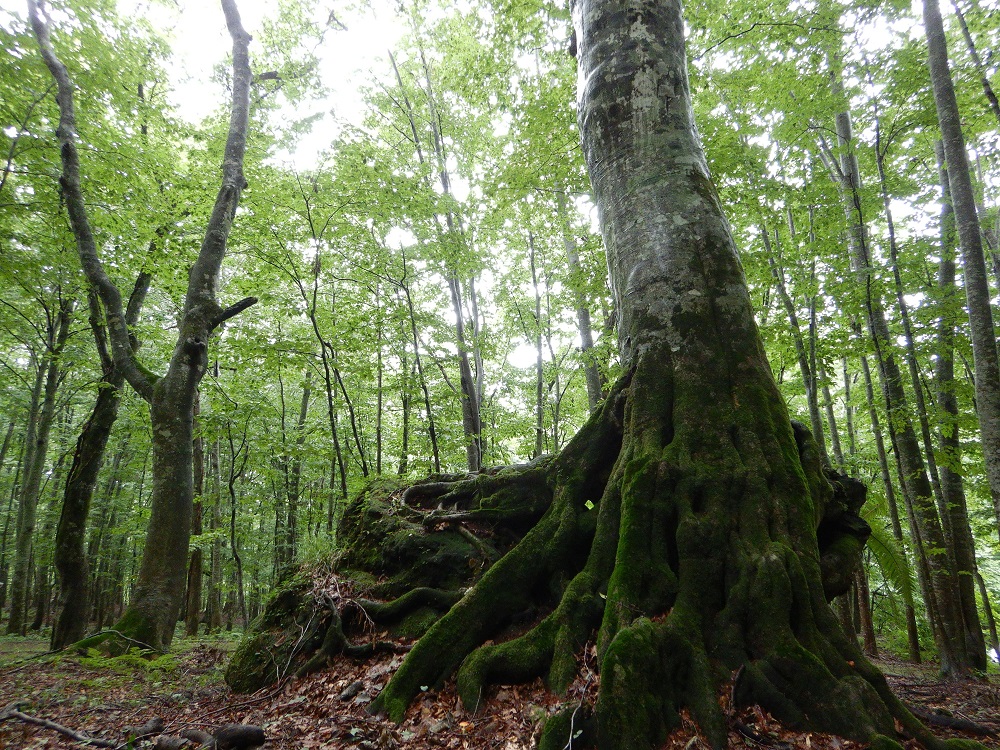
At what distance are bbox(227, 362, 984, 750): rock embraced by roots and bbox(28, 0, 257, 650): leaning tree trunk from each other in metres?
2.47

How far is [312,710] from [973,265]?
8343mm

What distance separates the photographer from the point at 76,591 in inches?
293

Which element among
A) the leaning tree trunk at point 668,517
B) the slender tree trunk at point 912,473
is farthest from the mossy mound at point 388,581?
the slender tree trunk at point 912,473

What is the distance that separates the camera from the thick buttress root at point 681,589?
2.58m

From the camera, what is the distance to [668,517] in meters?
3.33

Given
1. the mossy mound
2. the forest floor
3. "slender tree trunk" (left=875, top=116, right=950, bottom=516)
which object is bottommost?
the forest floor

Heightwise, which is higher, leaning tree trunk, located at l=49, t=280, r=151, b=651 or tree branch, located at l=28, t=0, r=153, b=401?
tree branch, located at l=28, t=0, r=153, b=401

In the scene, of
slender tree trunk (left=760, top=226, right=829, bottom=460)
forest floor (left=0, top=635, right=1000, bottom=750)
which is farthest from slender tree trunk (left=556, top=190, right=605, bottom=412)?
forest floor (left=0, top=635, right=1000, bottom=750)

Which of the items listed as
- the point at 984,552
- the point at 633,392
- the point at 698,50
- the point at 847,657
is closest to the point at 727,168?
the point at 698,50

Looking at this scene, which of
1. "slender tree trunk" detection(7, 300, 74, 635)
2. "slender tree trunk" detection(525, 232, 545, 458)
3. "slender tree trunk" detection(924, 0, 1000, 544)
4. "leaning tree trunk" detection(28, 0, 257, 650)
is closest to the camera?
"slender tree trunk" detection(924, 0, 1000, 544)

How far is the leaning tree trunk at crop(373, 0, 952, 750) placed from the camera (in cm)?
265

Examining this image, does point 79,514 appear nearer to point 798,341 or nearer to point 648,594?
point 648,594

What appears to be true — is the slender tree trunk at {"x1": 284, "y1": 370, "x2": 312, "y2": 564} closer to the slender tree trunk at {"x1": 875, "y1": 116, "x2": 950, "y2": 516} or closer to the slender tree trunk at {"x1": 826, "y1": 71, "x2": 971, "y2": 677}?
the slender tree trunk at {"x1": 826, "y1": 71, "x2": 971, "y2": 677}

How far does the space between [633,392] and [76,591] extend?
901cm
